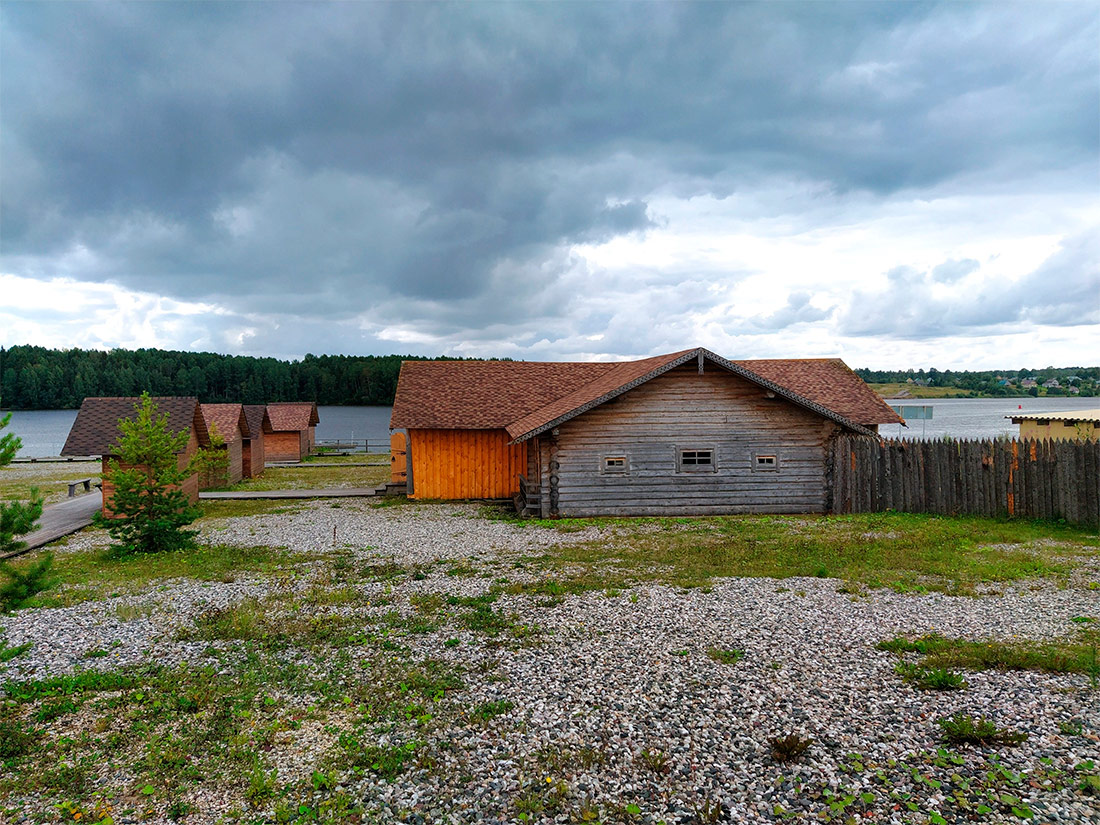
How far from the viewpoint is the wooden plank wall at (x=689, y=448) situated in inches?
876

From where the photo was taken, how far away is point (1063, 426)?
2434 centimetres

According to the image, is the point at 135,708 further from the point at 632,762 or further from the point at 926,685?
the point at 926,685

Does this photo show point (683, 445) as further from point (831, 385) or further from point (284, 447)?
point (284, 447)

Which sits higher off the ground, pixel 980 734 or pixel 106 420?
pixel 106 420

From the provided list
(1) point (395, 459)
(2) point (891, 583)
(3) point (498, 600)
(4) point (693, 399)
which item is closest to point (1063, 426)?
(4) point (693, 399)

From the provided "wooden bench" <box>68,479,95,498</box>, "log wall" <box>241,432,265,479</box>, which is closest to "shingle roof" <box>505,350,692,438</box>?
"wooden bench" <box>68,479,95,498</box>

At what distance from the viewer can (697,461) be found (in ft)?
74.4

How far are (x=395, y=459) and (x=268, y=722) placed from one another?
2393 centimetres

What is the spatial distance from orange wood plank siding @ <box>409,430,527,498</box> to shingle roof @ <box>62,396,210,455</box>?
885cm

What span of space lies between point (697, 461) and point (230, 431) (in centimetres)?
2731

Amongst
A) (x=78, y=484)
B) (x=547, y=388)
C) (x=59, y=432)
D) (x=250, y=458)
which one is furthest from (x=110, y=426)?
(x=59, y=432)

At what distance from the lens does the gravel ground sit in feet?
19.9

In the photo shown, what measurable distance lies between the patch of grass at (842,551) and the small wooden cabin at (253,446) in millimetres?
26000

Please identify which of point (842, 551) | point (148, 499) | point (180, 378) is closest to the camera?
point (842, 551)
